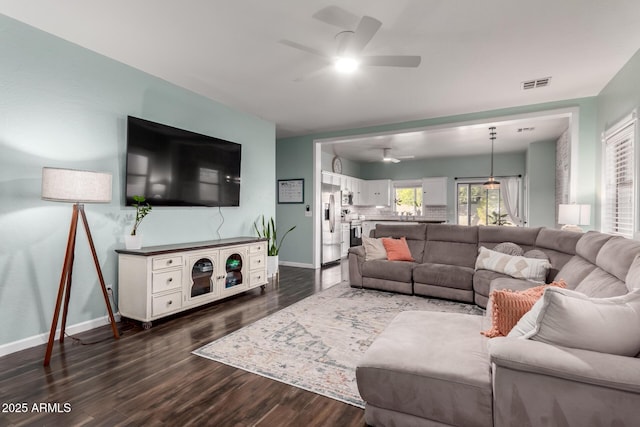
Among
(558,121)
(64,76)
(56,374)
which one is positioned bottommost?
(56,374)

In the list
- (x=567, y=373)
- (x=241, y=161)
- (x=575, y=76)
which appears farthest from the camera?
(x=241, y=161)

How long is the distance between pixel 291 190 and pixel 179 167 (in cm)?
298

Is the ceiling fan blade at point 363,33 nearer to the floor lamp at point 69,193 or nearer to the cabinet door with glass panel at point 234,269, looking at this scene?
the floor lamp at point 69,193

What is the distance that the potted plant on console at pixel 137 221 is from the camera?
3.28 meters

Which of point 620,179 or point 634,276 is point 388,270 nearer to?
point 620,179

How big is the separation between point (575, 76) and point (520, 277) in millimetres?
2324

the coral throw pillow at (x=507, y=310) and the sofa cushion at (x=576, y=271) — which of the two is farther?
the sofa cushion at (x=576, y=271)

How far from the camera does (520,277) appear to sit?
11.2 feet

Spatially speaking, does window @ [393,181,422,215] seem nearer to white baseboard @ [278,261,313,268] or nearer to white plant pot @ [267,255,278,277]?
white baseboard @ [278,261,313,268]

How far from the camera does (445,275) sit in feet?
13.2

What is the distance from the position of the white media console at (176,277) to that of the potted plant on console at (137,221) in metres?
0.08

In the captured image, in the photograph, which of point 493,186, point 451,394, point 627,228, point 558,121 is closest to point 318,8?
point 451,394

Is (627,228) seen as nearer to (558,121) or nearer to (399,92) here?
(558,121)

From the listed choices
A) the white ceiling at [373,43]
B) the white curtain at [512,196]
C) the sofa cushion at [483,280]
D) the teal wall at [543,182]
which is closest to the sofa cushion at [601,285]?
the sofa cushion at [483,280]
